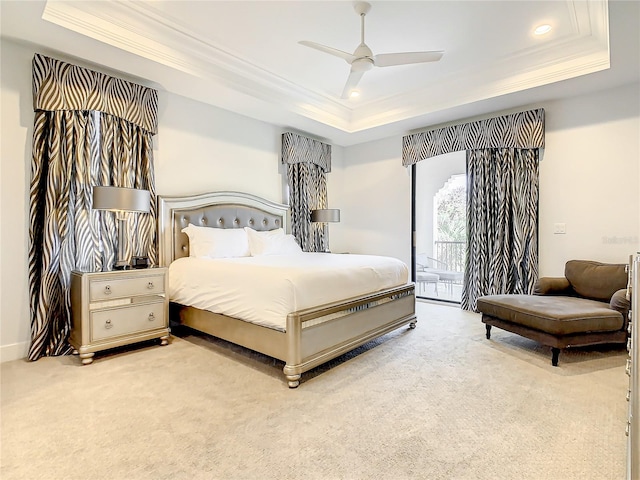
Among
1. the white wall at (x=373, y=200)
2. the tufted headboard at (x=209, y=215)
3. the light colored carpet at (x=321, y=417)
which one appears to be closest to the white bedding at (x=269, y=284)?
the tufted headboard at (x=209, y=215)

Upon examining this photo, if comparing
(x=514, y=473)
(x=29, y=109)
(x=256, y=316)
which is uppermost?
(x=29, y=109)

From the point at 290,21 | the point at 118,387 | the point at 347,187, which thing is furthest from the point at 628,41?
the point at 118,387

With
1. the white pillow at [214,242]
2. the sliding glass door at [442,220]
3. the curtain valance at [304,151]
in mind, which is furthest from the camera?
the sliding glass door at [442,220]

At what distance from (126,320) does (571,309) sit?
382 centimetres

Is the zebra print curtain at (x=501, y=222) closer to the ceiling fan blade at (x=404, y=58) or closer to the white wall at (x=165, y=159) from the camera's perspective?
the ceiling fan blade at (x=404, y=58)

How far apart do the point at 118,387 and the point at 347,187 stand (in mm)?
4845

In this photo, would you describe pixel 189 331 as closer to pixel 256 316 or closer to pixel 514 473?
pixel 256 316

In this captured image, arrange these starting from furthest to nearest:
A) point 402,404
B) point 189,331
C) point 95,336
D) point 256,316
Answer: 1. point 189,331
2. point 95,336
3. point 256,316
4. point 402,404

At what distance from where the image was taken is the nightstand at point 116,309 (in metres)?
2.90

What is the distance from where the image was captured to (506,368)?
9.22ft

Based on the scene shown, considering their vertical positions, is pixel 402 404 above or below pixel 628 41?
below

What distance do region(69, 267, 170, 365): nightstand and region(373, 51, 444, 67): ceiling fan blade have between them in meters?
2.73

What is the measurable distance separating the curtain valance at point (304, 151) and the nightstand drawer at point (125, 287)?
108 inches

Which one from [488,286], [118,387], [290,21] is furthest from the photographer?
[488,286]
